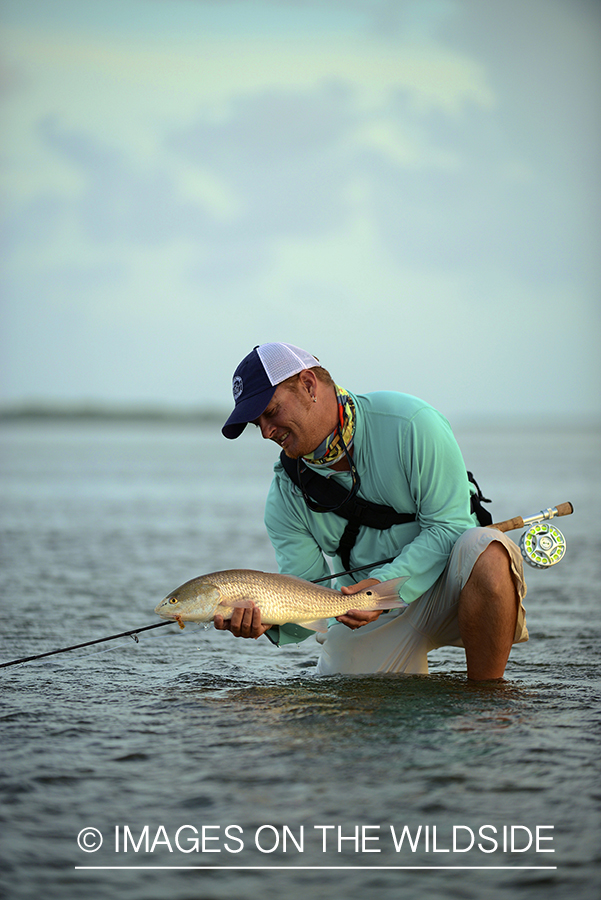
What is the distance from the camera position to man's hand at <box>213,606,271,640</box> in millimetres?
4152

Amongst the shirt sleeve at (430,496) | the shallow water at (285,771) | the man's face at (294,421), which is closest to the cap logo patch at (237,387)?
the man's face at (294,421)

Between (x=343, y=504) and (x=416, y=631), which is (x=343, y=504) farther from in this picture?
(x=416, y=631)

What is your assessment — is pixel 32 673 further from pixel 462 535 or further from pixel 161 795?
pixel 462 535

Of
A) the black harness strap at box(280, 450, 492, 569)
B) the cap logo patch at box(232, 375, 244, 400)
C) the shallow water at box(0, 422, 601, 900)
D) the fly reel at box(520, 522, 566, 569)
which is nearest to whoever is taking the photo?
the shallow water at box(0, 422, 601, 900)

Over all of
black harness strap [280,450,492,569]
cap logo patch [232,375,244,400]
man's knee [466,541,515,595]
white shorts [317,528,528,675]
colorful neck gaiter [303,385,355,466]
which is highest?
cap logo patch [232,375,244,400]

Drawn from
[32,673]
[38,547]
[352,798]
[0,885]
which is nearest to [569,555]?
[38,547]

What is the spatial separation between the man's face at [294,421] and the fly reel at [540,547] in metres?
1.39

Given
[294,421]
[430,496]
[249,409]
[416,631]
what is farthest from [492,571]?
[249,409]

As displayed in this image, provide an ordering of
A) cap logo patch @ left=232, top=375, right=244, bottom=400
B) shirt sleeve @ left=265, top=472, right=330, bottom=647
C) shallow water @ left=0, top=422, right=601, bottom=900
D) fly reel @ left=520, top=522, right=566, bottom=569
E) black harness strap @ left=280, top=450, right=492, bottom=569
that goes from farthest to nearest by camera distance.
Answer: fly reel @ left=520, top=522, right=566, bottom=569
shirt sleeve @ left=265, top=472, right=330, bottom=647
black harness strap @ left=280, top=450, right=492, bottom=569
cap logo patch @ left=232, top=375, right=244, bottom=400
shallow water @ left=0, top=422, right=601, bottom=900

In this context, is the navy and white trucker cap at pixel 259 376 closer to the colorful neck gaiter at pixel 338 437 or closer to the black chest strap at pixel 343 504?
the colorful neck gaiter at pixel 338 437

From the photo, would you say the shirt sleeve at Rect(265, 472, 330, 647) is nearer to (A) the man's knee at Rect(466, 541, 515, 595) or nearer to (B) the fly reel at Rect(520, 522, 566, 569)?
(A) the man's knee at Rect(466, 541, 515, 595)

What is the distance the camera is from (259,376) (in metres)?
4.16

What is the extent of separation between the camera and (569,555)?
10.9 metres

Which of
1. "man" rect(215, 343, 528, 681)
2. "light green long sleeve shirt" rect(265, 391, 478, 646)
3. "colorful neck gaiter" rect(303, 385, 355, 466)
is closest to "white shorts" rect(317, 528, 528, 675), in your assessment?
"man" rect(215, 343, 528, 681)
